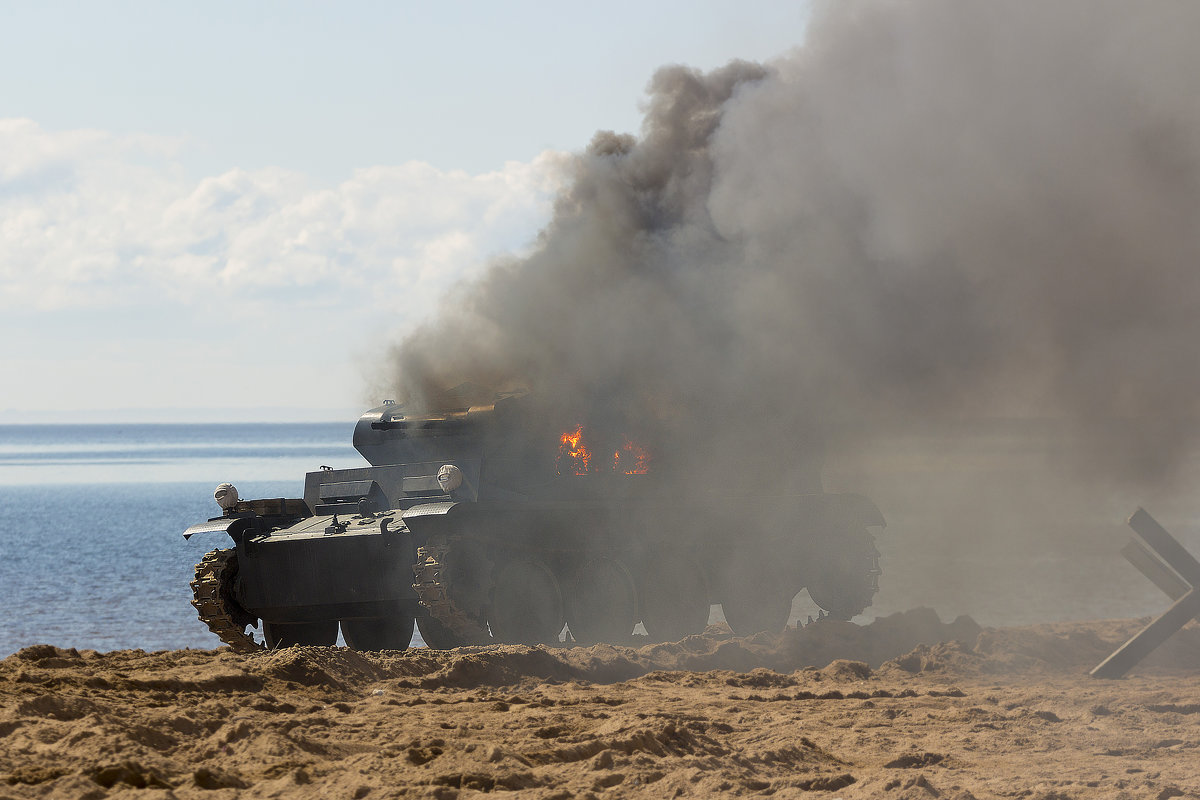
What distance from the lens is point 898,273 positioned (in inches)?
620

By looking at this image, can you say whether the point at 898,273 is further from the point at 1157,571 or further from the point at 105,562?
the point at 105,562

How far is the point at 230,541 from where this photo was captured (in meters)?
14.2

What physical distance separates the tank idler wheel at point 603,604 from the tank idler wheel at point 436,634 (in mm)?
1333

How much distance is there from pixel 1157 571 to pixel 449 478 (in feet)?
22.0

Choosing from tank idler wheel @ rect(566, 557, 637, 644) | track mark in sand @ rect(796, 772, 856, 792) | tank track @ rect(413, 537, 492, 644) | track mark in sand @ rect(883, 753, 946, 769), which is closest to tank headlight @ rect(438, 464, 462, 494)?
tank track @ rect(413, 537, 492, 644)

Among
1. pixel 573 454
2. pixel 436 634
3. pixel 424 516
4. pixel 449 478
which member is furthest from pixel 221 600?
pixel 573 454

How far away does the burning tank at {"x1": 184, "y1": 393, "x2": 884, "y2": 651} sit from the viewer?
44.5 feet

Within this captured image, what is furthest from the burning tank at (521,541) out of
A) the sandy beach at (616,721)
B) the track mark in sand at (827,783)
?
the track mark in sand at (827,783)

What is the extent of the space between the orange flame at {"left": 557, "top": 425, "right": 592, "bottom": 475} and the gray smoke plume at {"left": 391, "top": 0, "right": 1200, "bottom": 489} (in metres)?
0.40

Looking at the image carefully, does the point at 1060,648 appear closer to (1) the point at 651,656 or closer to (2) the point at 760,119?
(1) the point at 651,656

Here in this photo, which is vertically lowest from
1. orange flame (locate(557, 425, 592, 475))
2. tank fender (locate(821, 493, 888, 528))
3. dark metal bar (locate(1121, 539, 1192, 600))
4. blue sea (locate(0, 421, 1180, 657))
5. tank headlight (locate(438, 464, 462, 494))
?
blue sea (locate(0, 421, 1180, 657))

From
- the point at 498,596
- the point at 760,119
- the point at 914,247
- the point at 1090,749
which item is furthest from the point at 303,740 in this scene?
the point at 760,119

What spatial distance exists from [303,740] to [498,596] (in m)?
6.19

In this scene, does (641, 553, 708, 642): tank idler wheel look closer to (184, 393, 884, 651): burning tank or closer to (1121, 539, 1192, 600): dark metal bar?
→ (184, 393, 884, 651): burning tank
